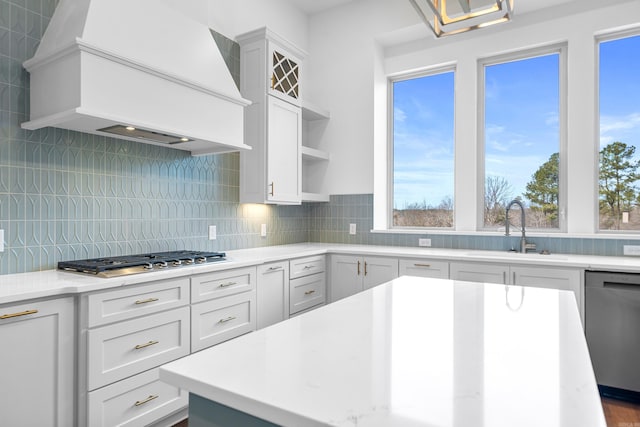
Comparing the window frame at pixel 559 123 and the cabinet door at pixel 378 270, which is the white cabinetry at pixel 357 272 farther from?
the window frame at pixel 559 123

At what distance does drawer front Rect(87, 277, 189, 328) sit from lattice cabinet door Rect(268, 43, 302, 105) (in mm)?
1946

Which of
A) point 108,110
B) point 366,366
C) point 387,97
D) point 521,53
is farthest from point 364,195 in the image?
point 366,366

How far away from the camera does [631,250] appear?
3057mm

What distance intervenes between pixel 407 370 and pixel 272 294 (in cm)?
240

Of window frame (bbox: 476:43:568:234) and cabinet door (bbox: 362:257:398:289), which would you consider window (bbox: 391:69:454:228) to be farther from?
cabinet door (bbox: 362:257:398:289)

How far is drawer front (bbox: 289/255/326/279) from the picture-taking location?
3398 mm

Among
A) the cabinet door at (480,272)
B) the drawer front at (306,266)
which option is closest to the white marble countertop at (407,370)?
the cabinet door at (480,272)

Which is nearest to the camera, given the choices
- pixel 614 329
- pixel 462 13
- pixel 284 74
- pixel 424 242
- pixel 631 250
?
pixel 462 13

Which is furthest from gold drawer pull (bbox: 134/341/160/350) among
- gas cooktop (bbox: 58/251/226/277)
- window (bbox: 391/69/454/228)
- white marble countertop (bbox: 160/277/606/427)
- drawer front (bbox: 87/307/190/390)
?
window (bbox: 391/69/454/228)

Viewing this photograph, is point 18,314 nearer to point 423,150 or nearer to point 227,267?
point 227,267

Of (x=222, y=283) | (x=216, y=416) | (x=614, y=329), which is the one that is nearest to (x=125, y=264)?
(x=222, y=283)

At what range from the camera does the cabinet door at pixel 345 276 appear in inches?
145

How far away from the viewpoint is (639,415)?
2475 millimetres

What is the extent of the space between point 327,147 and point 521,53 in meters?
2.11
